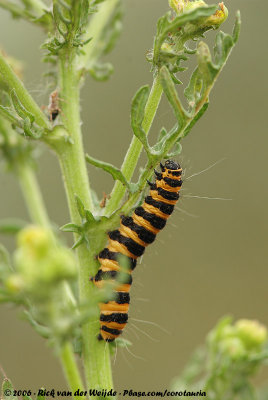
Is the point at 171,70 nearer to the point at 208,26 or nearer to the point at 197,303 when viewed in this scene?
the point at 208,26

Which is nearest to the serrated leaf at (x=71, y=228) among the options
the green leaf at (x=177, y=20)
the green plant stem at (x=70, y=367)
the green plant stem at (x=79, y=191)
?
the green plant stem at (x=79, y=191)

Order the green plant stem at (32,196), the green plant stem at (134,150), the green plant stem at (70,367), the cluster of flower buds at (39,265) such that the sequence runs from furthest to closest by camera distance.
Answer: the green plant stem at (32,196) < the green plant stem at (134,150) < the green plant stem at (70,367) < the cluster of flower buds at (39,265)

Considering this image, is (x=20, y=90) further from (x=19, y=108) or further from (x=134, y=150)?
(x=134, y=150)

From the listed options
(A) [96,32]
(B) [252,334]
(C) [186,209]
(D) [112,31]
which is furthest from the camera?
(C) [186,209]

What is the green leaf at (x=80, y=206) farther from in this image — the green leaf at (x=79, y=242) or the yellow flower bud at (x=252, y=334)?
the yellow flower bud at (x=252, y=334)

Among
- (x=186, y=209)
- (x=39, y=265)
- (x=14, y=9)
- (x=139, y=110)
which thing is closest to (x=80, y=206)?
(x=139, y=110)
